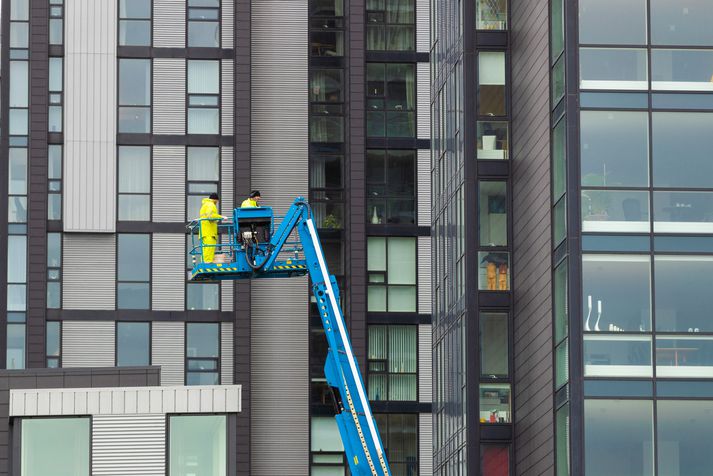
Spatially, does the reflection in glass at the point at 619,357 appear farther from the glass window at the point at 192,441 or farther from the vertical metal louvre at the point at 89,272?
the vertical metal louvre at the point at 89,272

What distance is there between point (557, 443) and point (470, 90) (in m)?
13.7

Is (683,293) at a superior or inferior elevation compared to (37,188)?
inferior

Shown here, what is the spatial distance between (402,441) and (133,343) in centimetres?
1212

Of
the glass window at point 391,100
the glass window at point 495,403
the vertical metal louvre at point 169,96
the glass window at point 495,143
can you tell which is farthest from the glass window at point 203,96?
the glass window at point 495,403

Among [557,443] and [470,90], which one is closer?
[557,443]

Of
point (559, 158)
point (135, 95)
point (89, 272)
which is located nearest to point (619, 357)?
point (559, 158)

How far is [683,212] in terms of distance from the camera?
57781 mm

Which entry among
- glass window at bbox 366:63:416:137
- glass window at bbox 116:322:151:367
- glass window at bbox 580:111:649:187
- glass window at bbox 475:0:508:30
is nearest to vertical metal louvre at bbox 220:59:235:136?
glass window at bbox 366:63:416:137

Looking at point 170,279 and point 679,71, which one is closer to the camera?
point 679,71

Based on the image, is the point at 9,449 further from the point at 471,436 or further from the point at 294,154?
the point at 294,154

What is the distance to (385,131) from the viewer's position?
99.1m

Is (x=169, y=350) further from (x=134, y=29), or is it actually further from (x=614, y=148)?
(x=614, y=148)

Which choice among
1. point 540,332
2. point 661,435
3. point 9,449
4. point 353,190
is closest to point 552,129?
point 540,332

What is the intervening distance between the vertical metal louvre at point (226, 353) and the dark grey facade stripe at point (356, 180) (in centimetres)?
513
